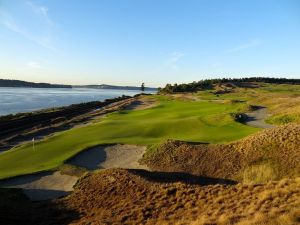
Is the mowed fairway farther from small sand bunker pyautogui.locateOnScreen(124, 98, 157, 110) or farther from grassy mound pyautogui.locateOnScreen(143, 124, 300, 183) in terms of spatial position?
small sand bunker pyautogui.locateOnScreen(124, 98, 157, 110)

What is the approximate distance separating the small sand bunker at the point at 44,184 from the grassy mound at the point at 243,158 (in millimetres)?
6593

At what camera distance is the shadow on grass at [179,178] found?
24805 mm

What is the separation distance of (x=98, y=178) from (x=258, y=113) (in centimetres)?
4295

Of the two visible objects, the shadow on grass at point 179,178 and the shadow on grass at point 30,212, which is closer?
the shadow on grass at point 30,212

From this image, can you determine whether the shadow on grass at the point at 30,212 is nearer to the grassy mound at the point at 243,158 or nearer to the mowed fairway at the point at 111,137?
the mowed fairway at the point at 111,137

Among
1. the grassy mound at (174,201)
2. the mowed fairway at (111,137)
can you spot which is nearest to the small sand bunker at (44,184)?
the mowed fairway at (111,137)

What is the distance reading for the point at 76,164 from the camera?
31.7 meters

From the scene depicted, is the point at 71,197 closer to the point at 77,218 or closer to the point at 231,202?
the point at 77,218

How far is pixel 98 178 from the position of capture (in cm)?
2467

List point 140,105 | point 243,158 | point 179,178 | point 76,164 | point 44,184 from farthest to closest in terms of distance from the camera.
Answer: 1. point 140,105
2. point 76,164
3. point 243,158
4. point 44,184
5. point 179,178

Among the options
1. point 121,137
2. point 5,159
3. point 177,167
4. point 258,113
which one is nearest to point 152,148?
point 177,167

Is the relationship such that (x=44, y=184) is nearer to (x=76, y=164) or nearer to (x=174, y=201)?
(x=76, y=164)

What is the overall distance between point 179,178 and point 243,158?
5035mm

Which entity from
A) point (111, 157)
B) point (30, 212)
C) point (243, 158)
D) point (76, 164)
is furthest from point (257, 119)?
point (30, 212)
